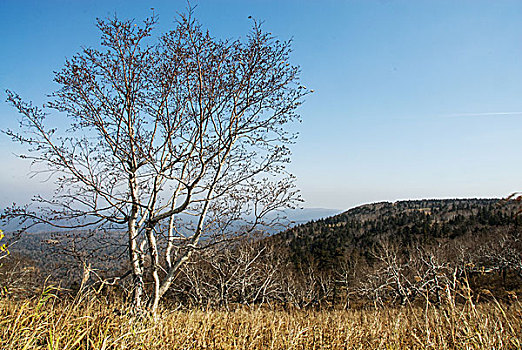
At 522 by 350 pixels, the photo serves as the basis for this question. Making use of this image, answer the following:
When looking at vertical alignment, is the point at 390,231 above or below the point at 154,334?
below


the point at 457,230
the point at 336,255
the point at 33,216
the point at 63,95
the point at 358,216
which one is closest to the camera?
the point at 33,216

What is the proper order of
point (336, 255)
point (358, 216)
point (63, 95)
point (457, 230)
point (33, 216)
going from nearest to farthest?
point (33, 216) < point (63, 95) < point (336, 255) < point (457, 230) < point (358, 216)

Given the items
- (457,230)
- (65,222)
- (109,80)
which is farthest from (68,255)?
(457,230)

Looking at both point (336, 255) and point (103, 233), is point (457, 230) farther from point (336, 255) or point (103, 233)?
point (103, 233)

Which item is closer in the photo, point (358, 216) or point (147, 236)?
point (147, 236)

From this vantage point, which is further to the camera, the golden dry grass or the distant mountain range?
the distant mountain range

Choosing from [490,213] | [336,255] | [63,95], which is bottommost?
[336,255]

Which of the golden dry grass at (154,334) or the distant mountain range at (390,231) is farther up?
the golden dry grass at (154,334)

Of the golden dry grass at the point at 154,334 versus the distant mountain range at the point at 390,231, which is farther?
the distant mountain range at the point at 390,231

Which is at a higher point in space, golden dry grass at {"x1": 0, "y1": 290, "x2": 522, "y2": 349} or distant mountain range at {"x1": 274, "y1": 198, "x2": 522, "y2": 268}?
golden dry grass at {"x1": 0, "y1": 290, "x2": 522, "y2": 349}

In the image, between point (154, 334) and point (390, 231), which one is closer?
point (154, 334)

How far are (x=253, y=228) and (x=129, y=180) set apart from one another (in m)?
2.39

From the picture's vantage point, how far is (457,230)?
50.2 meters

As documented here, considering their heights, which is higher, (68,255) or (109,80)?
(109,80)
